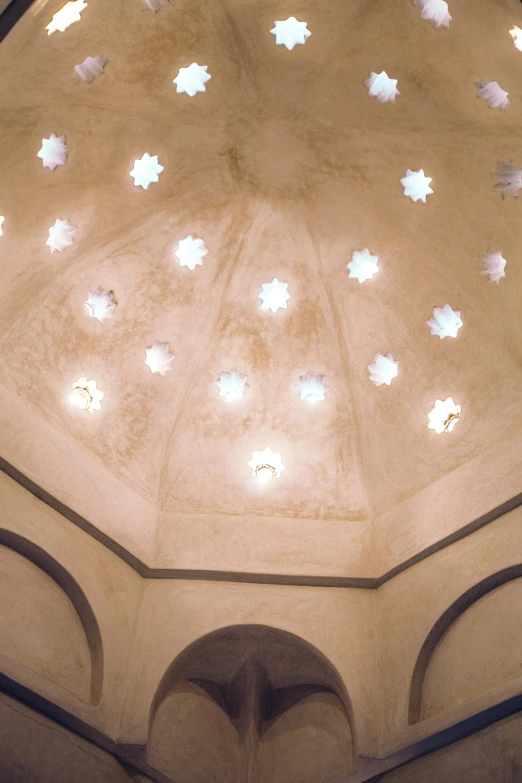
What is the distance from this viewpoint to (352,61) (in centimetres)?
1096

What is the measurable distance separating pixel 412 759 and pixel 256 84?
25.6 feet

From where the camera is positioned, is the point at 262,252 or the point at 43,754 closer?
the point at 43,754

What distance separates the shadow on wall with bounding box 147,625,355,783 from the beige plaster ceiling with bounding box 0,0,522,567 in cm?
170

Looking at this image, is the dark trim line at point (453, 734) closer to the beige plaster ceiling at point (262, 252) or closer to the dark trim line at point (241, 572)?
the dark trim line at point (241, 572)

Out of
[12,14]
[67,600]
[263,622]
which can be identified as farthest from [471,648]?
[12,14]

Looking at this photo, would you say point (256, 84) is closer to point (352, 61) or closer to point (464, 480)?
point (352, 61)

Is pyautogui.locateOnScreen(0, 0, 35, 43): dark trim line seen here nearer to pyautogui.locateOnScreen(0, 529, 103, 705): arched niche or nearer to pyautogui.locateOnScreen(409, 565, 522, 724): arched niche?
pyautogui.locateOnScreen(0, 529, 103, 705): arched niche

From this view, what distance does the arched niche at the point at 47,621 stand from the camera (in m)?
8.92

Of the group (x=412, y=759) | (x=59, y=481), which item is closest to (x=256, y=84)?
(x=59, y=481)

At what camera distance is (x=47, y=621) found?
9242mm

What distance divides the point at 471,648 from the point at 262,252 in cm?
570

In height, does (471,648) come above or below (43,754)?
above

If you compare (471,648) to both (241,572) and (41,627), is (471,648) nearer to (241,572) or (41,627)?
(241,572)

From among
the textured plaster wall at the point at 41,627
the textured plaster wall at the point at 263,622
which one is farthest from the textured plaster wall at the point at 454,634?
the textured plaster wall at the point at 41,627
